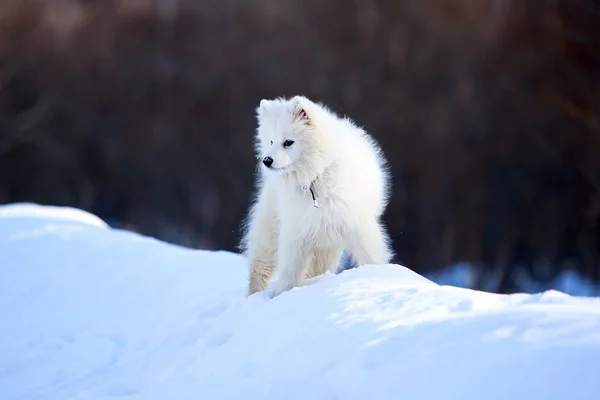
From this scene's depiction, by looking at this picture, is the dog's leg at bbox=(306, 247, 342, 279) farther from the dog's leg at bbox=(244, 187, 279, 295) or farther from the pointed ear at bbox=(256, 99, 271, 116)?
the pointed ear at bbox=(256, 99, 271, 116)

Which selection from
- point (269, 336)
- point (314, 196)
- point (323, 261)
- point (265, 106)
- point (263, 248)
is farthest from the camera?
point (263, 248)

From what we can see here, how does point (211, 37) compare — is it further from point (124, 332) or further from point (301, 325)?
point (301, 325)

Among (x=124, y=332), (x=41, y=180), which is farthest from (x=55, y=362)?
(x=41, y=180)

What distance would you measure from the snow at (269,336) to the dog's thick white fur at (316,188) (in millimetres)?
373

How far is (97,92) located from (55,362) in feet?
42.7

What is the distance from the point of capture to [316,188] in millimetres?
4574

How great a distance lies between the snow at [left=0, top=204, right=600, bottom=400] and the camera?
8.20 feet

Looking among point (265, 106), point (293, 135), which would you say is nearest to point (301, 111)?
point (293, 135)

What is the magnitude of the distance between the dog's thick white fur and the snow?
0.37 metres

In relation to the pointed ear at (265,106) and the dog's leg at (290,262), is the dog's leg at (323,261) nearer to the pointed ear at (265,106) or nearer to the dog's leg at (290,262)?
the dog's leg at (290,262)

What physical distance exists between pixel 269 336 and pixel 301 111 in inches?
68.1

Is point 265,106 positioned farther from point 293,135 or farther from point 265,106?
point 293,135

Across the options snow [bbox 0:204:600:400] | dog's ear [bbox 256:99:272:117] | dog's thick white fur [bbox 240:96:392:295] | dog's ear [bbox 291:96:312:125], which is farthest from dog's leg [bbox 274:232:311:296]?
dog's ear [bbox 256:99:272:117]

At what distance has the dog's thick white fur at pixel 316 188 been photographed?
4.54m
